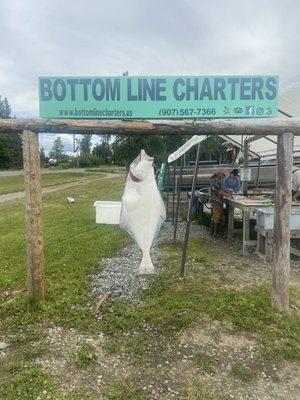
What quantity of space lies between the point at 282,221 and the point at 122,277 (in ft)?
9.40

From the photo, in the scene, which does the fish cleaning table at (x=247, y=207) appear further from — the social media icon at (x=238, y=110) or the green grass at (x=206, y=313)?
the social media icon at (x=238, y=110)

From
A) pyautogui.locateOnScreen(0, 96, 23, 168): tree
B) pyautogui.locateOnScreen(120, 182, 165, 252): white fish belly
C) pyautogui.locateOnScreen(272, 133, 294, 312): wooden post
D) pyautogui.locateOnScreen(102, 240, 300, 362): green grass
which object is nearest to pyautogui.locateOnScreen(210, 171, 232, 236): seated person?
pyautogui.locateOnScreen(102, 240, 300, 362): green grass

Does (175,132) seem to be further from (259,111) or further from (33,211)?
(33,211)

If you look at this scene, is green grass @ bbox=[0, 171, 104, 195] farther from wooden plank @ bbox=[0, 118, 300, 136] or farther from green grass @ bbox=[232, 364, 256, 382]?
green grass @ bbox=[232, 364, 256, 382]

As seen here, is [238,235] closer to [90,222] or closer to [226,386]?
[90,222]

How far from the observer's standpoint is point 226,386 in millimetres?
3410

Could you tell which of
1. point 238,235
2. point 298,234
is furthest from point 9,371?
point 238,235

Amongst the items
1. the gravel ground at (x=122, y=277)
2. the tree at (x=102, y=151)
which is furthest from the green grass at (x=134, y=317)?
the tree at (x=102, y=151)

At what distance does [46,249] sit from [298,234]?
17.1ft

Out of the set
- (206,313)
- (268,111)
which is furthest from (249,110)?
(206,313)

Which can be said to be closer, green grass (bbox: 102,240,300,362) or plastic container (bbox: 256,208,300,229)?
green grass (bbox: 102,240,300,362)

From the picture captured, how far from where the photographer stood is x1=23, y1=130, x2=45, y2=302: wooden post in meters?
4.65

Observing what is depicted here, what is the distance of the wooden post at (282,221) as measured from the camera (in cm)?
458

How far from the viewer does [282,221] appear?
4.68 m
